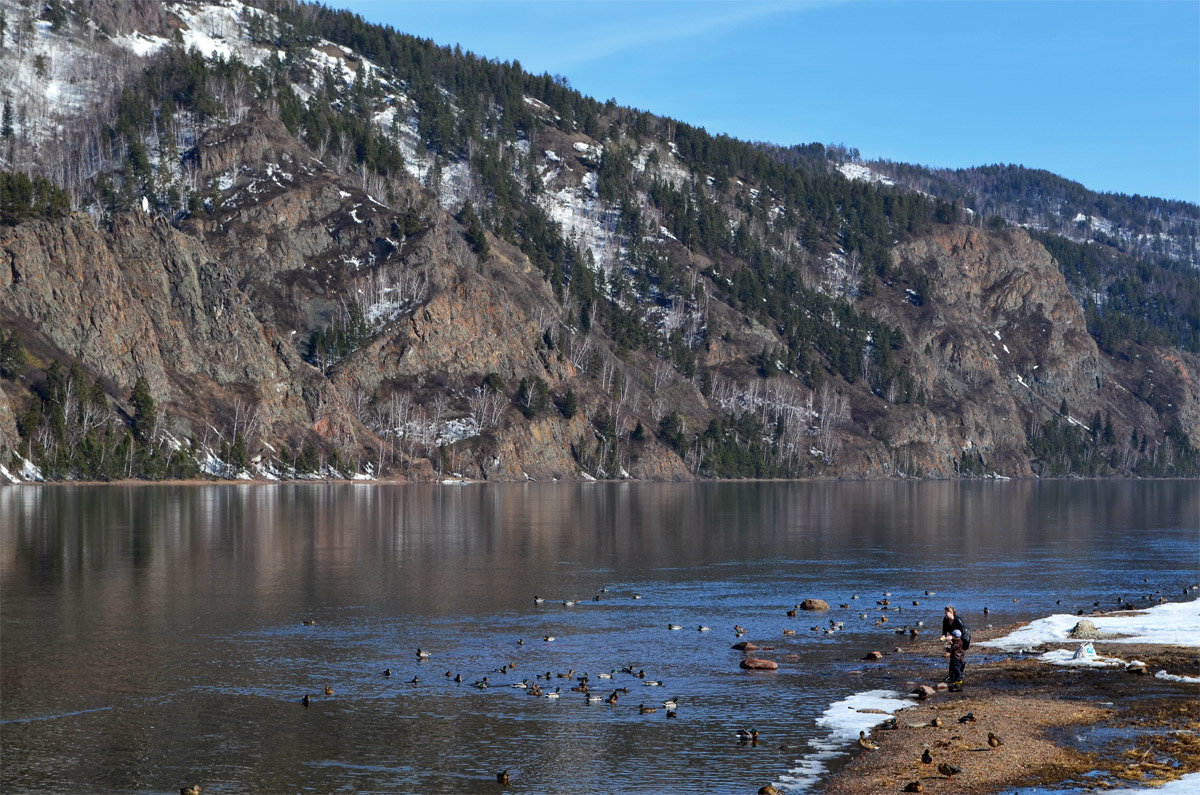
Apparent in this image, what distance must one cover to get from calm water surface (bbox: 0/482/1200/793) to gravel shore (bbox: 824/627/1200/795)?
277 centimetres

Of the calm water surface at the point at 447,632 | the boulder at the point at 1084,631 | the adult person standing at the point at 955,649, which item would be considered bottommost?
the calm water surface at the point at 447,632

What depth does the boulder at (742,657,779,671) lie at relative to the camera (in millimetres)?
44844

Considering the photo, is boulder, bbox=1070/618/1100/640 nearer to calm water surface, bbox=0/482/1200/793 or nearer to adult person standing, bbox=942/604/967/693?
calm water surface, bbox=0/482/1200/793

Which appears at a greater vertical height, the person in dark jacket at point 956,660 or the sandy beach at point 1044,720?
the person in dark jacket at point 956,660

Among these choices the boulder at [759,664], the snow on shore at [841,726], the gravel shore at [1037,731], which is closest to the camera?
the gravel shore at [1037,731]

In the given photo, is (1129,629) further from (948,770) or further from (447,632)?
(447,632)

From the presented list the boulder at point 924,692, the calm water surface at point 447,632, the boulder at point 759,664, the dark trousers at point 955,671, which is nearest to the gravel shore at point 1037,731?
the boulder at point 924,692

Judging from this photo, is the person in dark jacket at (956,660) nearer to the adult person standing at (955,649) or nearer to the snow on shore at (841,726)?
the adult person standing at (955,649)

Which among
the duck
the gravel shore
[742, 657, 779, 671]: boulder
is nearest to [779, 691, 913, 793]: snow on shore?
the gravel shore

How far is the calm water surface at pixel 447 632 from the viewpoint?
107 feet

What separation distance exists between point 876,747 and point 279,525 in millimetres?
82087

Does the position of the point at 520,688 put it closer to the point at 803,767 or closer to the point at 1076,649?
the point at 803,767

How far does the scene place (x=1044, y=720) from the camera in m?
35.4

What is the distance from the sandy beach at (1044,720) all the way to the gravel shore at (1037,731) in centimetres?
4
